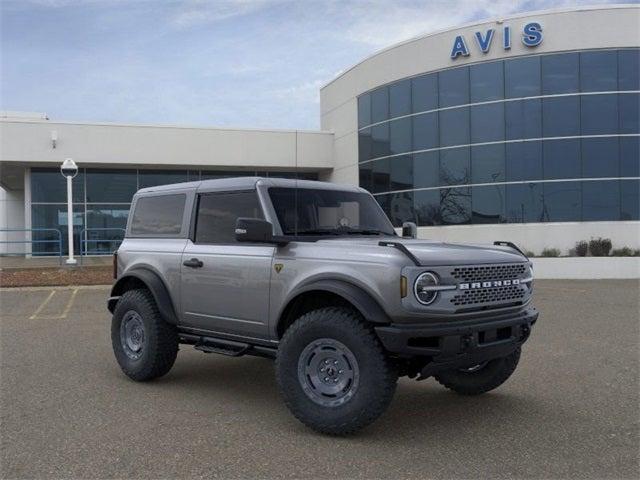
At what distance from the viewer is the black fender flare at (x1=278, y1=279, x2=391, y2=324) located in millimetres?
4434

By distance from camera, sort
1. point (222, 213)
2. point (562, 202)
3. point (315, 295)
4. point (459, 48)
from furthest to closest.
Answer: point (459, 48) < point (562, 202) < point (222, 213) < point (315, 295)

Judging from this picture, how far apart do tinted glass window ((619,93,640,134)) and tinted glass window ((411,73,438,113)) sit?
260 inches

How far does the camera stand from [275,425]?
4.93m

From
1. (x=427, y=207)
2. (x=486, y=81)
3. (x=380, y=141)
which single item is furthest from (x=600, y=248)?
(x=380, y=141)

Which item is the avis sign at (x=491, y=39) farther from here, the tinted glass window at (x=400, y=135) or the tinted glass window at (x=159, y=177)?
the tinted glass window at (x=159, y=177)

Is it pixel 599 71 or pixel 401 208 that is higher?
pixel 599 71

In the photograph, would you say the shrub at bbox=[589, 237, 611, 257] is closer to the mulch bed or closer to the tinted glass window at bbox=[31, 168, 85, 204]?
the mulch bed

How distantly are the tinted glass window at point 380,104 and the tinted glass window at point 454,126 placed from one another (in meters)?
2.96

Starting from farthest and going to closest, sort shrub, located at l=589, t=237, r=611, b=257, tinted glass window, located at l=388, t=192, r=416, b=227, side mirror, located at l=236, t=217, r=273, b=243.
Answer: tinted glass window, located at l=388, t=192, r=416, b=227 < shrub, located at l=589, t=237, r=611, b=257 < side mirror, located at l=236, t=217, r=273, b=243

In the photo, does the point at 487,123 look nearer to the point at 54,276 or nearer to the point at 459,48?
the point at 459,48

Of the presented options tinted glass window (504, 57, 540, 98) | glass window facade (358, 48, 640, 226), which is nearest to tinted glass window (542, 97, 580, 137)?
glass window facade (358, 48, 640, 226)

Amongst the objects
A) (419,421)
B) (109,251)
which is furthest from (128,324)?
(109,251)

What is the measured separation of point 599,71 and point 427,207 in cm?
769

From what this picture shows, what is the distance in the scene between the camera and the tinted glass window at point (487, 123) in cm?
2288
